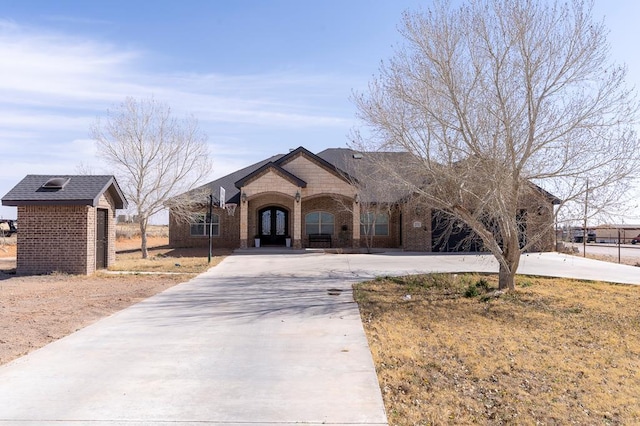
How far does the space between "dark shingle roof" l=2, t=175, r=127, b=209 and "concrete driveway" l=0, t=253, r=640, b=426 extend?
6134mm

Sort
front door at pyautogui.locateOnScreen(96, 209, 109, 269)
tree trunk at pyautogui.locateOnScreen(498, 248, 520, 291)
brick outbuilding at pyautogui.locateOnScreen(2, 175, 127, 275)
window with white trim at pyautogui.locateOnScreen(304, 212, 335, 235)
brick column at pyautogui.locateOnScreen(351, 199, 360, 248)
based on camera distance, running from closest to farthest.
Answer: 1. tree trunk at pyautogui.locateOnScreen(498, 248, 520, 291)
2. brick outbuilding at pyautogui.locateOnScreen(2, 175, 127, 275)
3. front door at pyautogui.locateOnScreen(96, 209, 109, 269)
4. brick column at pyautogui.locateOnScreen(351, 199, 360, 248)
5. window with white trim at pyautogui.locateOnScreen(304, 212, 335, 235)

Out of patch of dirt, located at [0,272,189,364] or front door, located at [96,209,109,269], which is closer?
patch of dirt, located at [0,272,189,364]

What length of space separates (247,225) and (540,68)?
20.1 m

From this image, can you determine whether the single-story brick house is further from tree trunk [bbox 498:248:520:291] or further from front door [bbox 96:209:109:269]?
tree trunk [bbox 498:248:520:291]

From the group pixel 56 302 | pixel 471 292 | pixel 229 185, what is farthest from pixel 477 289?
pixel 229 185

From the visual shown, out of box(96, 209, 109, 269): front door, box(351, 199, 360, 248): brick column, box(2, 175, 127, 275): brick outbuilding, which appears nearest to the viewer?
box(2, 175, 127, 275): brick outbuilding

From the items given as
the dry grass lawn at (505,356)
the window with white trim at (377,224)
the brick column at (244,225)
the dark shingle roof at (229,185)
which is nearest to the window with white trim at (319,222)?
the window with white trim at (377,224)

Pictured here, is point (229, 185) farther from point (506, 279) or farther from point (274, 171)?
point (506, 279)

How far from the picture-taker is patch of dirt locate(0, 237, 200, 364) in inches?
303

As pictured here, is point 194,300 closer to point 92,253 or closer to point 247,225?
point 92,253

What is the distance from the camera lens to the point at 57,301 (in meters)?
11.0

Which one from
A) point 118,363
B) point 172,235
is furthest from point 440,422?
point 172,235

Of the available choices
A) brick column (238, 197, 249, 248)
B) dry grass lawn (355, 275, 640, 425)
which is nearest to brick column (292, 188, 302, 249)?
brick column (238, 197, 249, 248)

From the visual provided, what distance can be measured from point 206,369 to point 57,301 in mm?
6323
